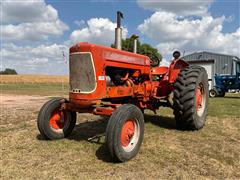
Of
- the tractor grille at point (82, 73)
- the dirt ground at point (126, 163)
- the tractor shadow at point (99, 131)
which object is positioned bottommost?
the dirt ground at point (126, 163)

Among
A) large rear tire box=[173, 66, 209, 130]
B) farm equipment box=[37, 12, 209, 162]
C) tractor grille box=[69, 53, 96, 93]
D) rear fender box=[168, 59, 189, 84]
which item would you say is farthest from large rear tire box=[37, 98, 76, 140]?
rear fender box=[168, 59, 189, 84]

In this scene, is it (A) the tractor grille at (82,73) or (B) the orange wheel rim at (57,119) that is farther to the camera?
(B) the orange wheel rim at (57,119)

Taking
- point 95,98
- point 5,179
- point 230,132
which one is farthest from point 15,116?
point 230,132

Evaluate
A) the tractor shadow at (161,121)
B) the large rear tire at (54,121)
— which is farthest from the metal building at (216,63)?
the large rear tire at (54,121)

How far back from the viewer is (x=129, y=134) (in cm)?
499

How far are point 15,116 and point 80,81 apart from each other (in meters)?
4.77

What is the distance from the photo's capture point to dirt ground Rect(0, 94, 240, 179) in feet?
13.7

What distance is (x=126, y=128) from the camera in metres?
4.95

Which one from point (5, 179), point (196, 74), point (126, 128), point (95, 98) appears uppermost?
point (196, 74)

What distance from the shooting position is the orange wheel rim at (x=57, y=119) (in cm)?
607

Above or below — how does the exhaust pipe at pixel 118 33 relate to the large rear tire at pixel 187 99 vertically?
above

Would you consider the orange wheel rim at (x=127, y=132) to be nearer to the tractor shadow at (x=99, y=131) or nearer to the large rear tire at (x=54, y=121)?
the tractor shadow at (x=99, y=131)

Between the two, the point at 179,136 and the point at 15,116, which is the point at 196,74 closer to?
the point at 179,136

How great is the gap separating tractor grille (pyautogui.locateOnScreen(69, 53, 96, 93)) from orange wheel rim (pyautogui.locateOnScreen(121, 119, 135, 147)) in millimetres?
866
